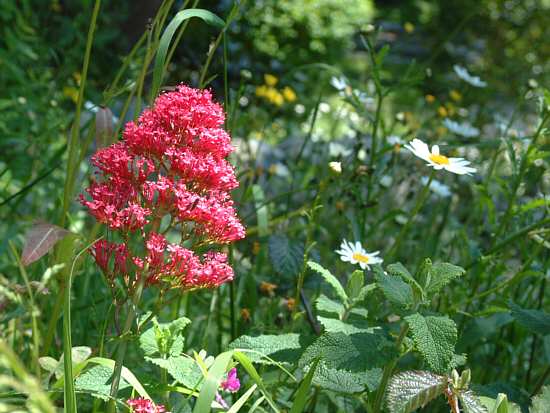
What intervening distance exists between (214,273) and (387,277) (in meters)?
0.33

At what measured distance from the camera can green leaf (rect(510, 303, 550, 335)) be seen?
155 centimetres

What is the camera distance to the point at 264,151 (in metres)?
4.48

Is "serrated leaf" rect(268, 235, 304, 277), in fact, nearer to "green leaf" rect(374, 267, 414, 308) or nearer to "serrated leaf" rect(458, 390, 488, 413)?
"green leaf" rect(374, 267, 414, 308)

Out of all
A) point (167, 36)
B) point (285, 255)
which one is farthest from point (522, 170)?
point (167, 36)

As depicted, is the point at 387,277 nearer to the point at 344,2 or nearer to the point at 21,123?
the point at 21,123

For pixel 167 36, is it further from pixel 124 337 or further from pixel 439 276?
pixel 439 276

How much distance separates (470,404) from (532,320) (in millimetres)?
388

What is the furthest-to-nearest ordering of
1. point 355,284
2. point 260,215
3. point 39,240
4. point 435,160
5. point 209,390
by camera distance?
point 260,215, point 435,160, point 355,284, point 39,240, point 209,390

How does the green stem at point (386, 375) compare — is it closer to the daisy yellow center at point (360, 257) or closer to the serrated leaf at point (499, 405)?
the serrated leaf at point (499, 405)

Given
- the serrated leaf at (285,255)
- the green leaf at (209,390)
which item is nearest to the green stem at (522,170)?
the serrated leaf at (285,255)

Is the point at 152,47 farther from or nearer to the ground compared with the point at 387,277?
farther from the ground

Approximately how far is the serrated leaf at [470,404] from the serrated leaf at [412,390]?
0.11 feet

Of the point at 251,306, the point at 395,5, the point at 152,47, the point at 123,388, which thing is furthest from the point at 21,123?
the point at 395,5

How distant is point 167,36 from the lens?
1373 millimetres
